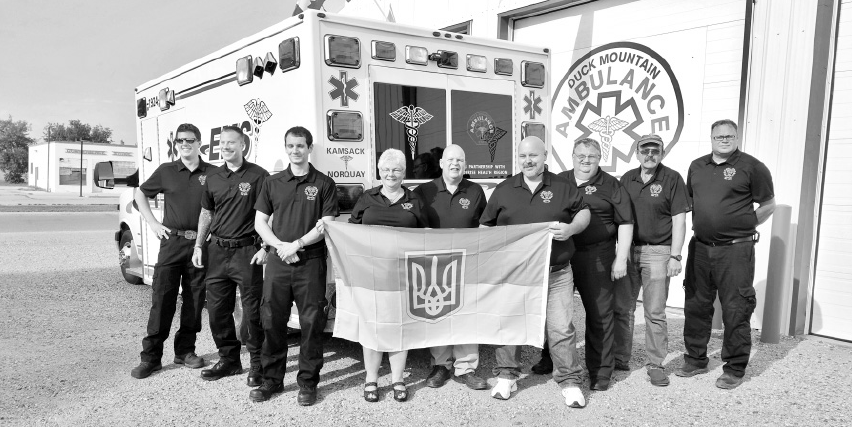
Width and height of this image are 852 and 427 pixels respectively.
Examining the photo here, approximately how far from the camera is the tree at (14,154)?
68.2 m

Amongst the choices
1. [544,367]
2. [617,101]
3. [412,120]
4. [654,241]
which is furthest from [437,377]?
[617,101]

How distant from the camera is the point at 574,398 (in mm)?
4191

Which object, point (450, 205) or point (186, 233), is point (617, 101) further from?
point (186, 233)

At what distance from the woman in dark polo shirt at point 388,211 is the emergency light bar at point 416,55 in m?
1.11

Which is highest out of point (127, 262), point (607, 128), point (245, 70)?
point (245, 70)

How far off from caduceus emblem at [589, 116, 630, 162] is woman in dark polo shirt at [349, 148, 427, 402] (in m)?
4.57

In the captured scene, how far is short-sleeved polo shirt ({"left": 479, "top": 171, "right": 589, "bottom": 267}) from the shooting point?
165 inches

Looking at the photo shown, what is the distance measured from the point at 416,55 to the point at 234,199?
1.88m

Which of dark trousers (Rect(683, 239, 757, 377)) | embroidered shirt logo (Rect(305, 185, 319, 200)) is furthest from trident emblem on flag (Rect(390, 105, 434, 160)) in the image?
dark trousers (Rect(683, 239, 757, 377))

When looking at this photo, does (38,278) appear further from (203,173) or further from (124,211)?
(203,173)

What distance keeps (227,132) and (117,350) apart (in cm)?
252

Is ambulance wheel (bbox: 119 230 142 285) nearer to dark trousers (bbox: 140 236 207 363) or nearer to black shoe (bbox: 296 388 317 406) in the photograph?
dark trousers (bbox: 140 236 207 363)

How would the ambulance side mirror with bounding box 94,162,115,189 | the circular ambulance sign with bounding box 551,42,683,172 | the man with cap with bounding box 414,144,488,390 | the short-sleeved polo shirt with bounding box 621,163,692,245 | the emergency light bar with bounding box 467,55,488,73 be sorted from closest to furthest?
the man with cap with bounding box 414,144,488,390 < the short-sleeved polo shirt with bounding box 621,163,692,245 < the emergency light bar with bounding box 467,55,488,73 < the ambulance side mirror with bounding box 94,162,115,189 < the circular ambulance sign with bounding box 551,42,683,172

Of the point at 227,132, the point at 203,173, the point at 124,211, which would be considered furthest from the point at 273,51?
the point at 124,211
